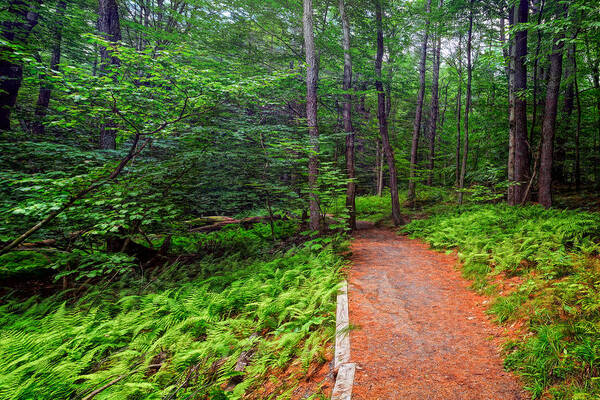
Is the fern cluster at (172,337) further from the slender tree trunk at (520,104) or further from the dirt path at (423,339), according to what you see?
the slender tree trunk at (520,104)

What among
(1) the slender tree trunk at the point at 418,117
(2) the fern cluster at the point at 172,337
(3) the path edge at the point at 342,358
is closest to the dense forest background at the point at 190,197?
(2) the fern cluster at the point at 172,337

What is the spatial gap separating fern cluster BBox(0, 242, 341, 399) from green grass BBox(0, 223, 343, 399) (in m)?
0.02

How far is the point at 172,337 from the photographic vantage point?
14.5ft

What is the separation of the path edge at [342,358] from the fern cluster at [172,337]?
0.56ft

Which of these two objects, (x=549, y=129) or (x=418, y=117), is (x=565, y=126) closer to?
(x=549, y=129)

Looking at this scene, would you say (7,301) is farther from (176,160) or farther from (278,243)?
(278,243)

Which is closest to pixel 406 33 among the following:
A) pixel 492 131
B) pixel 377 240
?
pixel 492 131

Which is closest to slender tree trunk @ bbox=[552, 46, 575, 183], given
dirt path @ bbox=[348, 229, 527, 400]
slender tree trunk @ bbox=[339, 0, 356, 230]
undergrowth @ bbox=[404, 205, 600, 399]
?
undergrowth @ bbox=[404, 205, 600, 399]

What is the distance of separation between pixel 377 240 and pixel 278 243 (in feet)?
13.4

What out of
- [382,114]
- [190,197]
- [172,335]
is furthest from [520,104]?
[172,335]

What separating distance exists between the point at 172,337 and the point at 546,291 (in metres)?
6.07

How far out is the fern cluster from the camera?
130 inches

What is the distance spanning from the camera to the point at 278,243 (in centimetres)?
998

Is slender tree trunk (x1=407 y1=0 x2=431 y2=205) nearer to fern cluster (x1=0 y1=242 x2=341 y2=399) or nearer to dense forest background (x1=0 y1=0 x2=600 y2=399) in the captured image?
dense forest background (x1=0 y1=0 x2=600 y2=399)
